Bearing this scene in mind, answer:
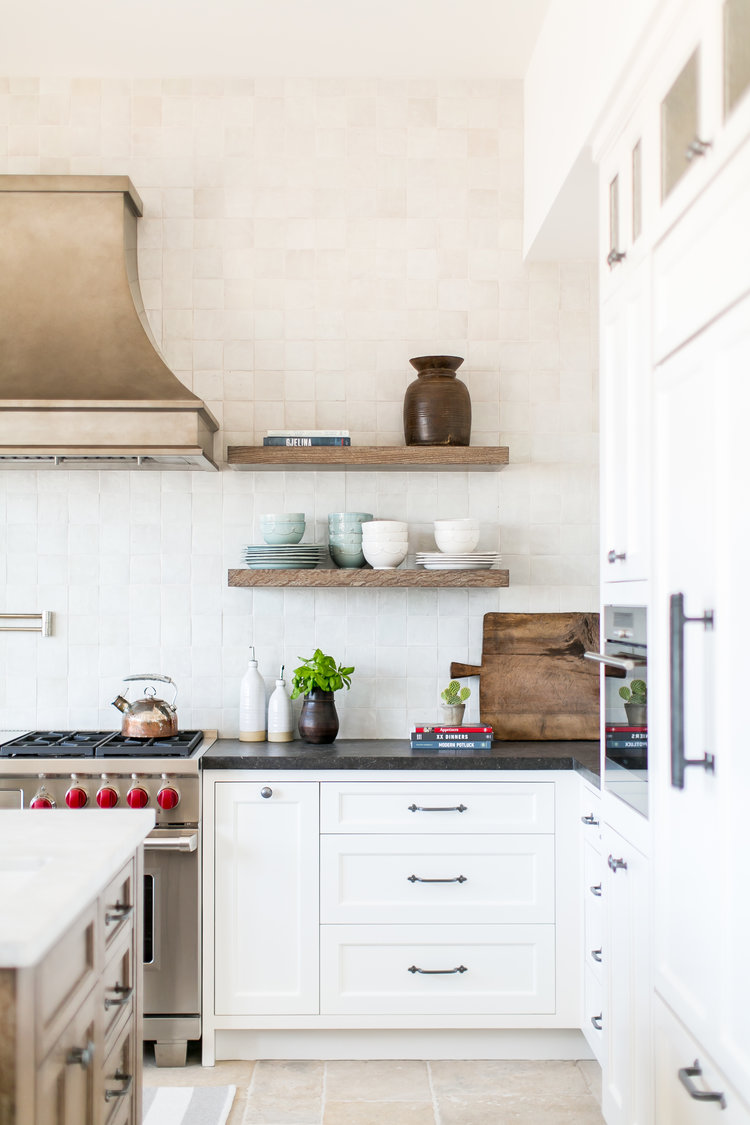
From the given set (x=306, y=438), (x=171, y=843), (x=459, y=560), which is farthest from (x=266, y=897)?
(x=306, y=438)

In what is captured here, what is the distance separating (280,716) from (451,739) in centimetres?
59

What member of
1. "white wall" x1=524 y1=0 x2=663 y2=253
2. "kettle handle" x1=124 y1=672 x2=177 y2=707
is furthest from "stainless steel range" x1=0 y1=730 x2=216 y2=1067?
"white wall" x1=524 y1=0 x2=663 y2=253

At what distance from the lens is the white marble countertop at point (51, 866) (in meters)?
1.24

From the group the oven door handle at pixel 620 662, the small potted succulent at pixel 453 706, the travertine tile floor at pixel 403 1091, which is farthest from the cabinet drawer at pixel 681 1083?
the small potted succulent at pixel 453 706

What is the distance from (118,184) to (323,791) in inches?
84.0

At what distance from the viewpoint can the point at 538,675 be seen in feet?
11.1

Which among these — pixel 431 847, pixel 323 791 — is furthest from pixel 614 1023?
pixel 323 791

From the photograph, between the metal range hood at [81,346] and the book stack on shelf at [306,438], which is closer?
the metal range hood at [81,346]

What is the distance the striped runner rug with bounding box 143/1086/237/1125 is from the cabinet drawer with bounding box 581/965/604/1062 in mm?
1017

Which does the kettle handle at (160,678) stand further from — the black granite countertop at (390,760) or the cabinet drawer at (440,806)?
the cabinet drawer at (440,806)

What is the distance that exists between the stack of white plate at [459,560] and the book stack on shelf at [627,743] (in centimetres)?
92

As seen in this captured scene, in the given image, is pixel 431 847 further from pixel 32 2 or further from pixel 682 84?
pixel 32 2

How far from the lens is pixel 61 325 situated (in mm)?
3203

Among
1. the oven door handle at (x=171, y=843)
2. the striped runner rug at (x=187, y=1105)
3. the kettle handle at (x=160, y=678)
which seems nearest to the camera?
the striped runner rug at (x=187, y=1105)
